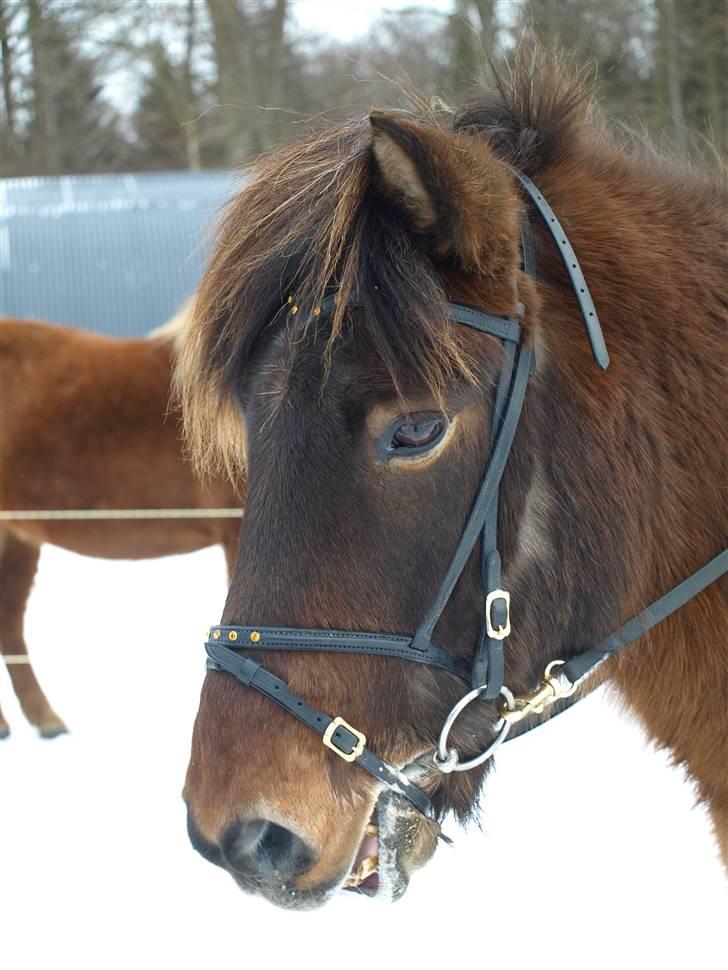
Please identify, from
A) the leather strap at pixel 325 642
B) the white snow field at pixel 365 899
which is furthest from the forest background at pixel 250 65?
the white snow field at pixel 365 899

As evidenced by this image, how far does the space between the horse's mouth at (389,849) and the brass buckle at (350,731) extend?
16 centimetres

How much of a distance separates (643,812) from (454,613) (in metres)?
2.45

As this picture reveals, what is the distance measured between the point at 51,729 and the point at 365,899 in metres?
2.77

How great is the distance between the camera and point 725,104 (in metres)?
11.6

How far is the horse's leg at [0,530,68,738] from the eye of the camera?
4.31m

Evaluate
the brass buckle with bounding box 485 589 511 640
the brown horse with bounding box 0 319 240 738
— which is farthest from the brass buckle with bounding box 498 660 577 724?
the brown horse with bounding box 0 319 240 738

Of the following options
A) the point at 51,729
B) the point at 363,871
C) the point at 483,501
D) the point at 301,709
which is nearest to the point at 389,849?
the point at 363,871

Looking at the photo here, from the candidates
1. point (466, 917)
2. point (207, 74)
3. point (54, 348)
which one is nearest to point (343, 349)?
point (466, 917)

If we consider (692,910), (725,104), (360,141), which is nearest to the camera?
(360,141)

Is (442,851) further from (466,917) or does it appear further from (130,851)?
(130,851)

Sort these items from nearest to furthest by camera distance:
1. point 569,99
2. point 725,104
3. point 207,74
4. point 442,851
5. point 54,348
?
point 569,99
point 442,851
point 54,348
point 725,104
point 207,74

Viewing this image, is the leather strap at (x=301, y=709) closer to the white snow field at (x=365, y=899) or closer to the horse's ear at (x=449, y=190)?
the horse's ear at (x=449, y=190)

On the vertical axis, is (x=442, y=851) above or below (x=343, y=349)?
below

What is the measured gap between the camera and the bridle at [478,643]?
1.44 m
